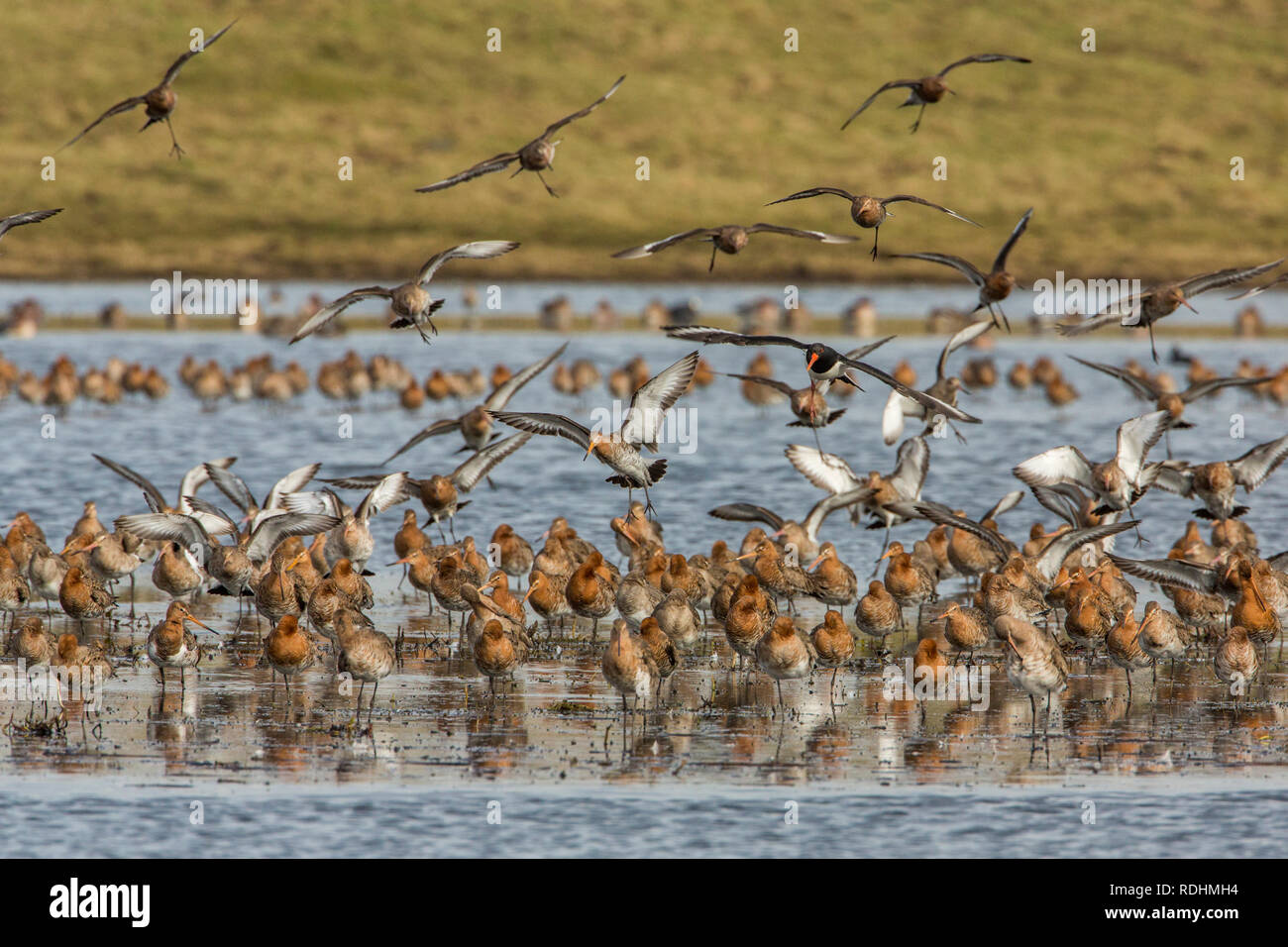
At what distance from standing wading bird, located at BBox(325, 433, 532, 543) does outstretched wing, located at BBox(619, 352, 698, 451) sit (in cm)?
203

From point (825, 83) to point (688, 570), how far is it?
92.0 meters

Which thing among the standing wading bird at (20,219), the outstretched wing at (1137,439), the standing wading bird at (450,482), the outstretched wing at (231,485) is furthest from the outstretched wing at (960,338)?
the standing wading bird at (20,219)

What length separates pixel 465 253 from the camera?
19.3 m

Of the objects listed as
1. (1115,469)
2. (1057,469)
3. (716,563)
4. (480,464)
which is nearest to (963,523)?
(1115,469)

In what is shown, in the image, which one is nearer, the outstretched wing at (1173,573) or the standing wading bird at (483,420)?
the outstretched wing at (1173,573)

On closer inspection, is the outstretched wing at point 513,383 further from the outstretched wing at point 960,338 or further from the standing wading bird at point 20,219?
the standing wading bird at point 20,219

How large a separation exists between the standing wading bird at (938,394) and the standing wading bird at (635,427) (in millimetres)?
2673

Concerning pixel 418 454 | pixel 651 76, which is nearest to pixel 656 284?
pixel 651 76

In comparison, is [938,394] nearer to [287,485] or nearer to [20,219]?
[287,485]

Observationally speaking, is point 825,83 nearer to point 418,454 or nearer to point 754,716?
point 418,454

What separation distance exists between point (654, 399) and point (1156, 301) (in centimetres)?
599

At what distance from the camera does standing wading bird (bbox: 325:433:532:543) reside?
72.2 feet

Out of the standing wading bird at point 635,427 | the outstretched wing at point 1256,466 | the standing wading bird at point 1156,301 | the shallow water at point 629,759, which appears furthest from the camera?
the outstretched wing at point 1256,466

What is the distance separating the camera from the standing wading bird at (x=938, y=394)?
21312 mm
